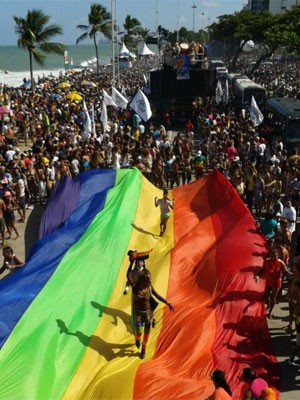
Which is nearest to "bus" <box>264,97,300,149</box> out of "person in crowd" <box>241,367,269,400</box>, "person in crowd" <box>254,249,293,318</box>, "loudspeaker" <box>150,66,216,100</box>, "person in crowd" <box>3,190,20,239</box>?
"loudspeaker" <box>150,66,216,100</box>

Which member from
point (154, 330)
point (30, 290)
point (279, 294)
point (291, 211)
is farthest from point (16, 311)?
point (291, 211)

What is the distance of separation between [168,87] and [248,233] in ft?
73.8

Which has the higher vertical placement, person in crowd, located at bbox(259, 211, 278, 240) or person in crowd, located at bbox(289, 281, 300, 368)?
person in crowd, located at bbox(259, 211, 278, 240)

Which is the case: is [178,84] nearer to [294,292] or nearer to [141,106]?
[141,106]

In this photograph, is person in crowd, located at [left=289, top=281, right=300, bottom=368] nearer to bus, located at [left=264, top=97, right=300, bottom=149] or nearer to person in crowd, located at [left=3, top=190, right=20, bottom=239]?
person in crowd, located at [left=3, top=190, right=20, bottom=239]

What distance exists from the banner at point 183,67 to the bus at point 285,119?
569 cm

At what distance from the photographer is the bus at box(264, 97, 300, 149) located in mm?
21375

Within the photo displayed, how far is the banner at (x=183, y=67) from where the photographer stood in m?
30.4

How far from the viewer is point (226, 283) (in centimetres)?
955

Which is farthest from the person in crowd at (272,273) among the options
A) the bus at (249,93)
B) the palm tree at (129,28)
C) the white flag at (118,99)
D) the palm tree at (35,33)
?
the palm tree at (129,28)

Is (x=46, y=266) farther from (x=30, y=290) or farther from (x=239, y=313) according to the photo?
(x=239, y=313)

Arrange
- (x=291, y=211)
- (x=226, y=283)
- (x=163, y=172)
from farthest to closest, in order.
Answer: (x=163, y=172) → (x=291, y=211) → (x=226, y=283)

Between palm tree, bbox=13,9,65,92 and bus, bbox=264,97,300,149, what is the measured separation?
17.0 m

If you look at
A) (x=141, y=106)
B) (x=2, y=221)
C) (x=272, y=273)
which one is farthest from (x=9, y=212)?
(x=141, y=106)
